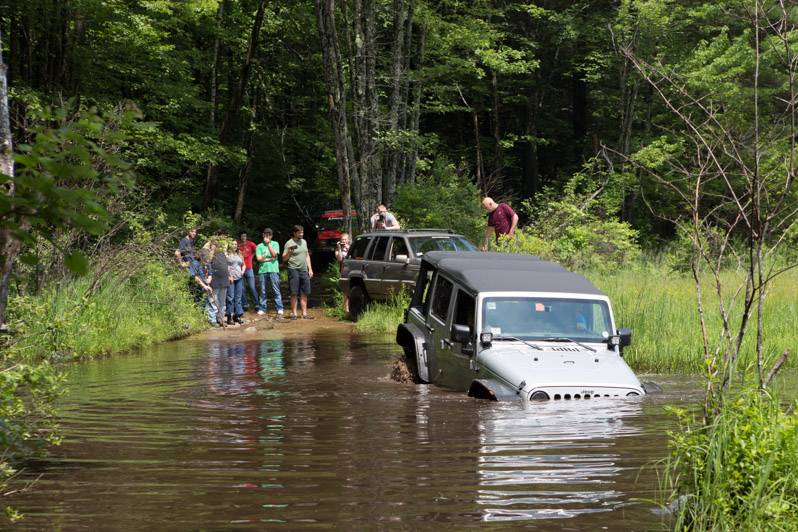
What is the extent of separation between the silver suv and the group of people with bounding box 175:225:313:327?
3.79ft

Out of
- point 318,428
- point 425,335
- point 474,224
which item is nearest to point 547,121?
point 474,224

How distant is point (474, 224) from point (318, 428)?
53.6 ft

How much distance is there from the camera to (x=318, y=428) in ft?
28.8

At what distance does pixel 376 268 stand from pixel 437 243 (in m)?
1.33

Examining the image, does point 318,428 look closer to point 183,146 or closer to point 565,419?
point 565,419

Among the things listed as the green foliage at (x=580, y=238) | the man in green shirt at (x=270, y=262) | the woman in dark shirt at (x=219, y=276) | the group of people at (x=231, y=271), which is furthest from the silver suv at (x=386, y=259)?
the woman in dark shirt at (x=219, y=276)

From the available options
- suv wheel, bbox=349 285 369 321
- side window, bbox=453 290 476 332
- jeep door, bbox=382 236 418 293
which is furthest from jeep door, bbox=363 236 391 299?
side window, bbox=453 290 476 332

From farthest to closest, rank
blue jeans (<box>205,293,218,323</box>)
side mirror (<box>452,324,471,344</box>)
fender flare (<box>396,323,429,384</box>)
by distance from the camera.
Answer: blue jeans (<box>205,293,218,323</box>)
fender flare (<box>396,323,429,384</box>)
side mirror (<box>452,324,471,344</box>)

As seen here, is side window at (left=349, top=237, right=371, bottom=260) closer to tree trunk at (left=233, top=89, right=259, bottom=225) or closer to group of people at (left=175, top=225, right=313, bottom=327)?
group of people at (left=175, top=225, right=313, bottom=327)

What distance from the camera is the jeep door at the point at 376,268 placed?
20.0m

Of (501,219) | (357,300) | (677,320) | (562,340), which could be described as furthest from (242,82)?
(562,340)

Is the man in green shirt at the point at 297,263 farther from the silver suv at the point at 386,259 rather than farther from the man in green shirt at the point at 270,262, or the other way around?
the silver suv at the point at 386,259

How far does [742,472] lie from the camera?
17.2ft

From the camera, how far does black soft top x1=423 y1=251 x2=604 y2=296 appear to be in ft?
33.2
